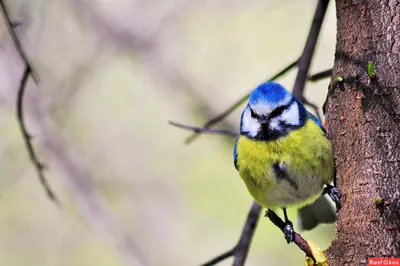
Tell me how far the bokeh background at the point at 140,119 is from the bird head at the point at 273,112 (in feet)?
7.66

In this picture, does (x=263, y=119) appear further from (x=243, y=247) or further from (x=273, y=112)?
(x=243, y=247)

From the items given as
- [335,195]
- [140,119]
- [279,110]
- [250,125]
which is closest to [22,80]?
[250,125]

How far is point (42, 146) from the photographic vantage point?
5234 mm

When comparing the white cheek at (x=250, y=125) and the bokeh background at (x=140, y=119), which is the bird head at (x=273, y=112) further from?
the bokeh background at (x=140, y=119)

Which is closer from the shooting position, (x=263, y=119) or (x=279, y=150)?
(x=279, y=150)

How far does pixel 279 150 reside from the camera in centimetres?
281

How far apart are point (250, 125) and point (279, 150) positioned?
0.25 m

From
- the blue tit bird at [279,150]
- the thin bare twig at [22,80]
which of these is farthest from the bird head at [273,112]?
the thin bare twig at [22,80]

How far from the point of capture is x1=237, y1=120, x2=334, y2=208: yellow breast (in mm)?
2623

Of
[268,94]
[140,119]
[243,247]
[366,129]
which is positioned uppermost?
[366,129]

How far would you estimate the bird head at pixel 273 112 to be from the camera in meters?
2.86

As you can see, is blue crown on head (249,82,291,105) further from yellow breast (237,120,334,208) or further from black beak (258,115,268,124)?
yellow breast (237,120,334,208)

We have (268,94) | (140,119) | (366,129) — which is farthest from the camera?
(140,119)

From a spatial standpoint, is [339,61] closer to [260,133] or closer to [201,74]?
[260,133]
